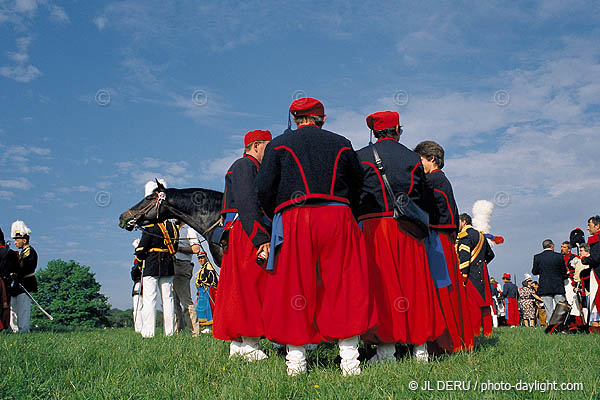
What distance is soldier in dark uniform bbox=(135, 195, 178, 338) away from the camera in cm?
992

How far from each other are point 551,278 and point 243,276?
9502 mm

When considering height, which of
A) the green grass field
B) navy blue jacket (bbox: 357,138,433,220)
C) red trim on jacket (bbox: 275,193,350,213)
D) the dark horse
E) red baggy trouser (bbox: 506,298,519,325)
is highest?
the dark horse

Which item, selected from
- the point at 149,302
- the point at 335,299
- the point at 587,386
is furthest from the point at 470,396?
the point at 149,302

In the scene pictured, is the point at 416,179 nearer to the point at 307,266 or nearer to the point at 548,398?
the point at 307,266

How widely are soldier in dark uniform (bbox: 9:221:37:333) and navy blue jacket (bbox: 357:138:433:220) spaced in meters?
11.0

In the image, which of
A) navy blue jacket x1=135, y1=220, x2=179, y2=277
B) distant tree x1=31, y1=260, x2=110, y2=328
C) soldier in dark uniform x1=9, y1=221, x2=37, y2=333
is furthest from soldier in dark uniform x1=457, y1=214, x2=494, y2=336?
distant tree x1=31, y1=260, x2=110, y2=328

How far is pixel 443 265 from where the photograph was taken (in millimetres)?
5590

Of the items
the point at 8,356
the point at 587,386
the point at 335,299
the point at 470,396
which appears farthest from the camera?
the point at 8,356

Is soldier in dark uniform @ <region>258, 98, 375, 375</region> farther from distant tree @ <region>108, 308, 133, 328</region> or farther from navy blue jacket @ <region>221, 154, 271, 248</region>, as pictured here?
distant tree @ <region>108, 308, 133, 328</region>

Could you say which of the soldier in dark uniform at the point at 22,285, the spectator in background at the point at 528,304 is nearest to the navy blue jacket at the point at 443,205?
the soldier in dark uniform at the point at 22,285

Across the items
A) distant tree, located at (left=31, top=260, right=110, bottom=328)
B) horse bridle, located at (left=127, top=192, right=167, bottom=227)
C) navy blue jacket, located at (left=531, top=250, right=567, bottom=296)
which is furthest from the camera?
distant tree, located at (left=31, top=260, right=110, bottom=328)

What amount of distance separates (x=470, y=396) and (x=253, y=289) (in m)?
2.67

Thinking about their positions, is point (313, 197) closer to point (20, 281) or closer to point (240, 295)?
point (240, 295)

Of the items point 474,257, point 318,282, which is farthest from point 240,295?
point 474,257
